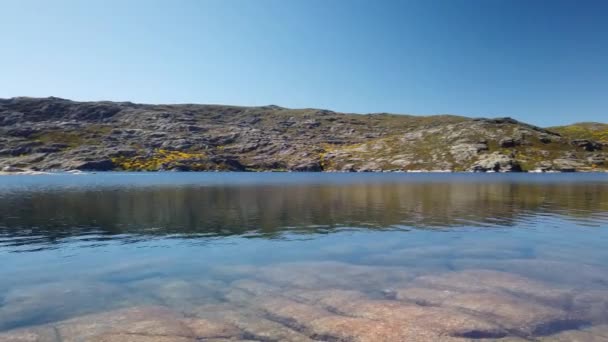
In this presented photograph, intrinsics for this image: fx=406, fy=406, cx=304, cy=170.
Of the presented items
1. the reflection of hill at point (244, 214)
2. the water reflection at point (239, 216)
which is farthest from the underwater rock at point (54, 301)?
the reflection of hill at point (244, 214)

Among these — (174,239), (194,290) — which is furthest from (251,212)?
(194,290)

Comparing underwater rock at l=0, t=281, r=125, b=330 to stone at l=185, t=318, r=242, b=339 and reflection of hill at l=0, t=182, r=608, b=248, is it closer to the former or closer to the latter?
stone at l=185, t=318, r=242, b=339

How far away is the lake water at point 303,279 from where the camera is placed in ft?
59.7

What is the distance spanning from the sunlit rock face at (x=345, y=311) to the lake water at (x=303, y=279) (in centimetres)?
10

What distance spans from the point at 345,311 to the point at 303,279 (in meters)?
6.63

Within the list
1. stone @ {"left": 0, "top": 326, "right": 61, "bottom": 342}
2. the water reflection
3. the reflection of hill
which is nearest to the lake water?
stone @ {"left": 0, "top": 326, "right": 61, "bottom": 342}

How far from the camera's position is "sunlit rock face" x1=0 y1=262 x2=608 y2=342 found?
17438mm

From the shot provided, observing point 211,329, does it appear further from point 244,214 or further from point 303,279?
point 244,214

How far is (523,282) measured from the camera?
25.7 m

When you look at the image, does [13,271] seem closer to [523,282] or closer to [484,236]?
[523,282]

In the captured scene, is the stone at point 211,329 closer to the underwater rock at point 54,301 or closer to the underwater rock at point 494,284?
the underwater rock at point 54,301

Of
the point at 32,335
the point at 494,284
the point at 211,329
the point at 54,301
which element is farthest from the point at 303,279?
the point at 32,335

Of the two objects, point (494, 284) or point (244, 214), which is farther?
point (244, 214)

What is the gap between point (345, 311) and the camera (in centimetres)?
2039
